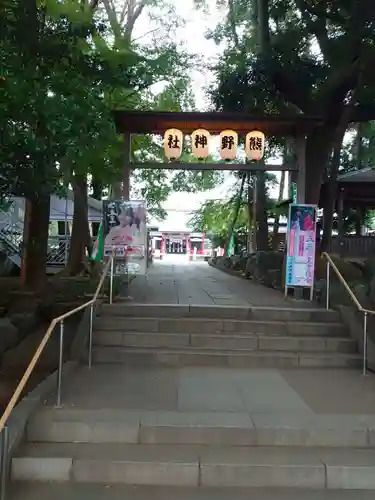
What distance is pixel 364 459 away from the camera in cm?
448

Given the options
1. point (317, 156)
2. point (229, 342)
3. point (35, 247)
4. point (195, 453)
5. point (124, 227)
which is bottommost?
point (195, 453)

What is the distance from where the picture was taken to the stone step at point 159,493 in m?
3.93

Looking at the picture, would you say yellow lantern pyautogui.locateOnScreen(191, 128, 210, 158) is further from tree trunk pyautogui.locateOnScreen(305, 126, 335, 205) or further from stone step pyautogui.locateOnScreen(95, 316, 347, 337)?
stone step pyautogui.locateOnScreen(95, 316, 347, 337)

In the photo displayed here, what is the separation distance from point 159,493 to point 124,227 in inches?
256

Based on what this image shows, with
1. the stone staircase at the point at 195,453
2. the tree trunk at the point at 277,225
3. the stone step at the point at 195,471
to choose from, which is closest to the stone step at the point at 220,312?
the stone staircase at the point at 195,453

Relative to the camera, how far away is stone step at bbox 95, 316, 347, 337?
827 centimetres

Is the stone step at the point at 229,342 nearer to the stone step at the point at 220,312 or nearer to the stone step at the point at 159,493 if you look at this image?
the stone step at the point at 220,312

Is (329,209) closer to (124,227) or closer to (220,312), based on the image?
(124,227)

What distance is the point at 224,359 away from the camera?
7.52 metres

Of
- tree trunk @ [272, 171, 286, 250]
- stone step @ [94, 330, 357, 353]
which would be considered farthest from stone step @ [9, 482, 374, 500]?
tree trunk @ [272, 171, 286, 250]

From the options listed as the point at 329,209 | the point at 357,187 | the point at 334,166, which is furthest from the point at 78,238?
the point at 357,187

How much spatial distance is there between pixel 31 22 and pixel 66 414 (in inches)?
196

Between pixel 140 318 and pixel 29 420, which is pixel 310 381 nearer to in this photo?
pixel 140 318

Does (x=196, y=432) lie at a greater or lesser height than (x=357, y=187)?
lesser
